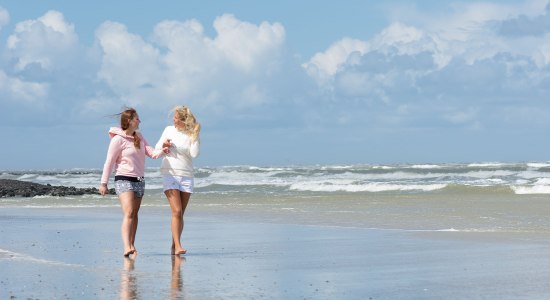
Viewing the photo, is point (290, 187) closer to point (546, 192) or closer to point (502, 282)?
point (546, 192)

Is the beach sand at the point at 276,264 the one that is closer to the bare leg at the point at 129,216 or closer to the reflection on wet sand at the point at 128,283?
the reflection on wet sand at the point at 128,283

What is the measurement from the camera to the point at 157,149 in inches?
402

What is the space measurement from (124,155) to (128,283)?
9.04 feet

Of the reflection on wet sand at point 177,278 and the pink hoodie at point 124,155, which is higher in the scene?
the pink hoodie at point 124,155

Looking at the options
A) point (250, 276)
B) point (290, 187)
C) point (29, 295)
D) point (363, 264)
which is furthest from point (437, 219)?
point (290, 187)

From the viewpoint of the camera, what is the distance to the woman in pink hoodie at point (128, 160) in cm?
1021

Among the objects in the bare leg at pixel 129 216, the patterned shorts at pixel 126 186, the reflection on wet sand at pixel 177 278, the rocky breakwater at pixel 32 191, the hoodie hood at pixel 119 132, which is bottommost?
the reflection on wet sand at pixel 177 278

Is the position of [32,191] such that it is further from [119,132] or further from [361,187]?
[119,132]

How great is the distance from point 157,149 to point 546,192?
71.9ft

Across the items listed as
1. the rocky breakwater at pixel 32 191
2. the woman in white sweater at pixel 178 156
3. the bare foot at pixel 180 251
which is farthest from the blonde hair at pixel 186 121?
the rocky breakwater at pixel 32 191

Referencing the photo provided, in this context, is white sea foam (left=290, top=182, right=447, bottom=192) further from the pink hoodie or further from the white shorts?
the pink hoodie

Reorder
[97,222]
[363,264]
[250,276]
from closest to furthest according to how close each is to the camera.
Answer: [250,276], [363,264], [97,222]

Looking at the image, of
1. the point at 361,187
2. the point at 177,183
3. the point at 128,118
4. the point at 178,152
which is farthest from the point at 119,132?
the point at 361,187

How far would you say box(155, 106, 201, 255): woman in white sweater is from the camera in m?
10.3
